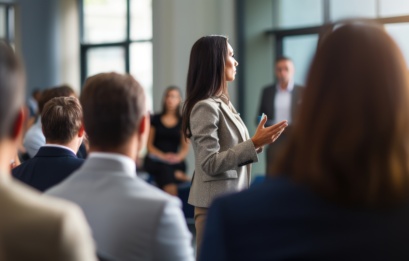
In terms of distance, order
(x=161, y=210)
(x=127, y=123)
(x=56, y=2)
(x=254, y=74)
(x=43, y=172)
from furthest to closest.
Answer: (x=56, y=2)
(x=254, y=74)
(x=43, y=172)
(x=127, y=123)
(x=161, y=210)

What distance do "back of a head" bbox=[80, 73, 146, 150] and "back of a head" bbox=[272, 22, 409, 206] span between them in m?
0.56

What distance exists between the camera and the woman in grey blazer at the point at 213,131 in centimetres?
339

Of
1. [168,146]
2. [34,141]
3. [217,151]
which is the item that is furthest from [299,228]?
[168,146]

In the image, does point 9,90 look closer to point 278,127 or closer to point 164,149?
point 278,127

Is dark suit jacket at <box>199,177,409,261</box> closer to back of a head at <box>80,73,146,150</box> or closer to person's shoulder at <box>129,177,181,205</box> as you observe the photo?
person's shoulder at <box>129,177,181,205</box>

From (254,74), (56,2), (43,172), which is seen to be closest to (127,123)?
(43,172)

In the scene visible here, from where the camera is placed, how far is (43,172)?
292 cm

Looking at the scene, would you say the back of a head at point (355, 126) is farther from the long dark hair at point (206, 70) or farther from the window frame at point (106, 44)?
the window frame at point (106, 44)

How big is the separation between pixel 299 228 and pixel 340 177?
0.11 m

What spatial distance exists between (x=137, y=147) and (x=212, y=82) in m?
1.63

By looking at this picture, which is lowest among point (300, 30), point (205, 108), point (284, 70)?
point (205, 108)

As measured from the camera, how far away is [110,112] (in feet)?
6.02

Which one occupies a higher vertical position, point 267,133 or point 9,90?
point 9,90

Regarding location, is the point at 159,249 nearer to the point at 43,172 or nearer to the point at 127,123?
the point at 127,123
